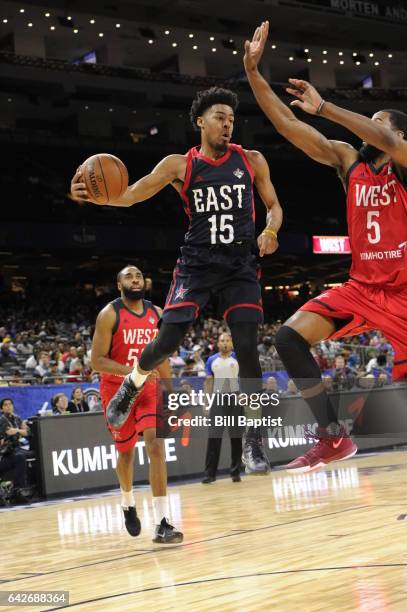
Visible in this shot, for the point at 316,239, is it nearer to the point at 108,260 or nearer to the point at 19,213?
the point at 108,260

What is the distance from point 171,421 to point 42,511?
135 inches

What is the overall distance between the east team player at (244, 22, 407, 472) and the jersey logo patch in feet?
3.12

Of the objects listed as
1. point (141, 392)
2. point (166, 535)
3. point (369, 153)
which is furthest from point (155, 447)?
point (369, 153)

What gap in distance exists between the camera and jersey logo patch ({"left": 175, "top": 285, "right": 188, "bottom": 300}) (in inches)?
231

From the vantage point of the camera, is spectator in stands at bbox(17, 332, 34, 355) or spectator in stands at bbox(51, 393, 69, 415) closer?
spectator in stands at bbox(51, 393, 69, 415)

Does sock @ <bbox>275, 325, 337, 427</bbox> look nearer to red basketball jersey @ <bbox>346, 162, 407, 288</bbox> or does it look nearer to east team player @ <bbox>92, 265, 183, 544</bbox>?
red basketball jersey @ <bbox>346, 162, 407, 288</bbox>

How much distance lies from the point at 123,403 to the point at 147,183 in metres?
1.59

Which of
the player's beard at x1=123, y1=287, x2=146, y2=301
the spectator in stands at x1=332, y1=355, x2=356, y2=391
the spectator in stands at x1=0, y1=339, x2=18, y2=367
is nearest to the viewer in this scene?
the player's beard at x1=123, y1=287, x2=146, y2=301

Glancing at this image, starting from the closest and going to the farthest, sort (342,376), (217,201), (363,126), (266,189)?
(363,126)
(217,201)
(266,189)
(342,376)

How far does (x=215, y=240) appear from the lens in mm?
5945

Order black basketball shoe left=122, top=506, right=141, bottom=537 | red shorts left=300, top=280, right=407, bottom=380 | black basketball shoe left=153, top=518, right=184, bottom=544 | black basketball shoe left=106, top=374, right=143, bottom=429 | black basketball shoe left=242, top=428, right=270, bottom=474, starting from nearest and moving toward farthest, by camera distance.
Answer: red shorts left=300, top=280, right=407, bottom=380
black basketball shoe left=242, top=428, right=270, bottom=474
black basketball shoe left=106, top=374, right=143, bottom=429
black basketball shoe left=153, top=518, right=184, bottom=544
black basketball shoe left=122, top=506, right=141, bottom=537

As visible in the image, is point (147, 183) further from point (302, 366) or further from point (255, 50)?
point (302, 366)

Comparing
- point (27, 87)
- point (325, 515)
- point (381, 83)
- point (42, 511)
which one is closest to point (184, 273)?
point (325, 515)

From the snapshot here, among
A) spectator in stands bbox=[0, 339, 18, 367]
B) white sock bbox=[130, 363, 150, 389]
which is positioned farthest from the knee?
spectator in stands bbox=[0, 339, 18, 367]
